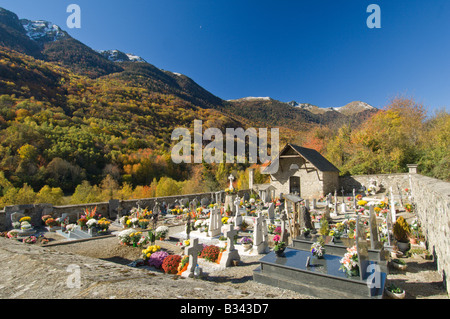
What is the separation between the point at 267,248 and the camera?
8.41 metres

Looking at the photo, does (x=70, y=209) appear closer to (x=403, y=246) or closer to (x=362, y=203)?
(x=403, y=246)

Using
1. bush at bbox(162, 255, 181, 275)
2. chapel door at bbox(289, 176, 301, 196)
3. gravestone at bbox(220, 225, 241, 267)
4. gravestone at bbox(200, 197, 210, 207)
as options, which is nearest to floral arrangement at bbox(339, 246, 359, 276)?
gravestone at bbox(220, 225, 241, 267)

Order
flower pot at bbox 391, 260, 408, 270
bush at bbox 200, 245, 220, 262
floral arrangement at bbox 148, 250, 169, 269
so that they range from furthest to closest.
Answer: bush at bbox 200, 245, 220, 262 < floral arrangement at bbox 148, 250, 169, 269 < flower pot at bbox 391, 260, 408, 270

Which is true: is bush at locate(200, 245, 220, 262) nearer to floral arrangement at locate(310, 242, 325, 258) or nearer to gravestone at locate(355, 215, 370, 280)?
floral arrangement at locate(310, 242, 325, 258)

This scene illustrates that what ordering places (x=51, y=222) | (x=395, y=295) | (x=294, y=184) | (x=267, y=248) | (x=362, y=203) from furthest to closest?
(x=294, y=184)
(x=362, y=203)
(x=51, y=222)
(x=267, y=248)
(x=395, y=295)

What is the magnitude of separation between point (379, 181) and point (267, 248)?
16.0 m

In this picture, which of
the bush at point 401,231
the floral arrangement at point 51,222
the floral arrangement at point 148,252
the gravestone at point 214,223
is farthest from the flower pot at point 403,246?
the floral arrangement at point 51,222

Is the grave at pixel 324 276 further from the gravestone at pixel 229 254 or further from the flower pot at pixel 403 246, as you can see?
the flower pot at pixel 403 246

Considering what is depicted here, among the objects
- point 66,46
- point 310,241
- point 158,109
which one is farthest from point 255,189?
point 66,46

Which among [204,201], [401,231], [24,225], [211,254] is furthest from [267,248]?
[24,225]

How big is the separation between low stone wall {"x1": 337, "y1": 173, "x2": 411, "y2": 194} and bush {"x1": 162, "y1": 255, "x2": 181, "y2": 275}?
1873 centimetres

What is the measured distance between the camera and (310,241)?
715cm

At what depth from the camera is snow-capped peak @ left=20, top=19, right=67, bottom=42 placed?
70375mm

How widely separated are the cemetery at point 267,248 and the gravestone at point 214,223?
0.15 ft
